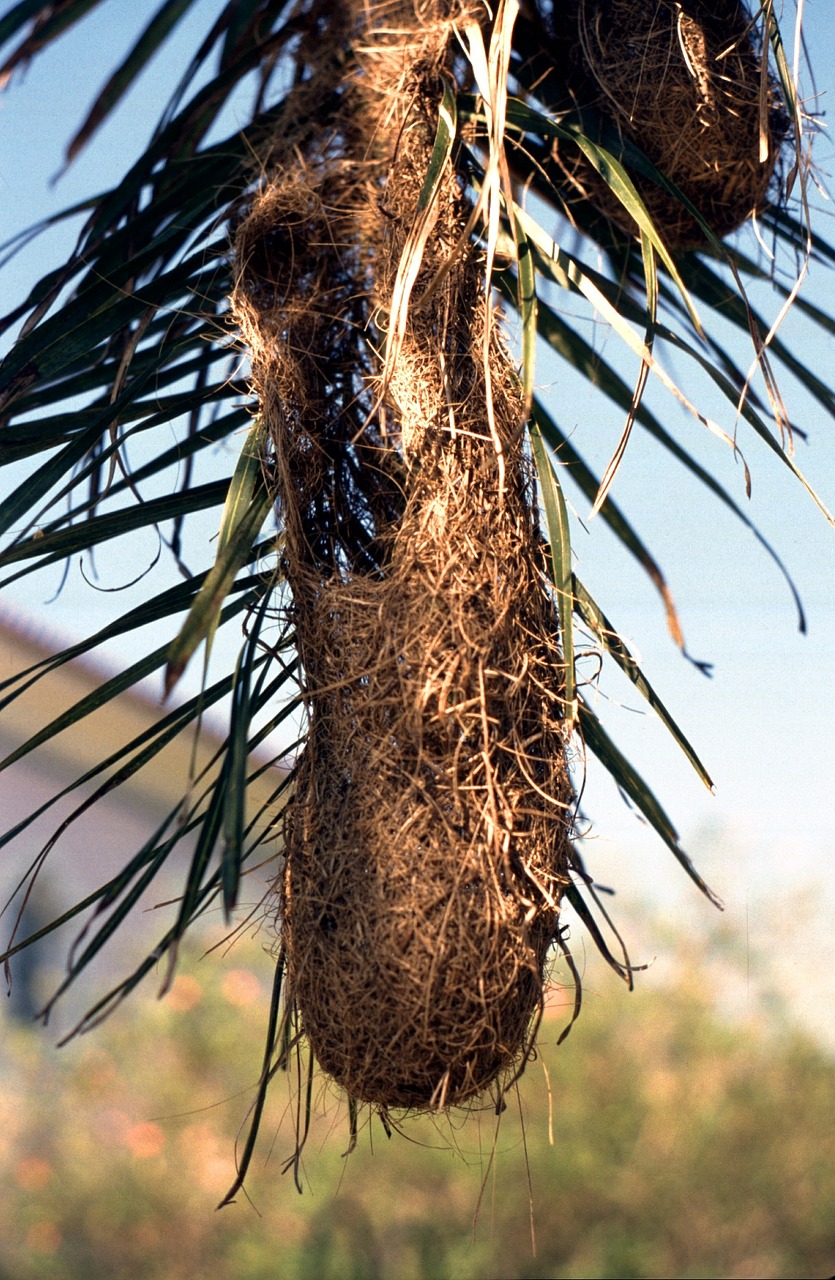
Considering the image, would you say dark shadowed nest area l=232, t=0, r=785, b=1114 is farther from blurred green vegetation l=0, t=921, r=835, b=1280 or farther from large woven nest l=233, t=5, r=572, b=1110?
blurred green vegetation l=0, t=921, r=835, b=1280

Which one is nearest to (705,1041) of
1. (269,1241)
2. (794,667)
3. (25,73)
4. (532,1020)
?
(794,667)

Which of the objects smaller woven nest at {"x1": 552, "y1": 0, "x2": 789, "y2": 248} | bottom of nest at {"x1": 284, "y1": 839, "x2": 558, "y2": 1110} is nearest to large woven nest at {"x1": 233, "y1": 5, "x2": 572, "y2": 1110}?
bottom of nest at {"x1": 284, "y1": 839, "x2": 558, "y2": 1110}

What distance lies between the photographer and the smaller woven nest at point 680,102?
731mm

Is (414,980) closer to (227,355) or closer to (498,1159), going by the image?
(227,355)

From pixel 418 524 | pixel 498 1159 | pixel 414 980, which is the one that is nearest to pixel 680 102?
pixel 418 524

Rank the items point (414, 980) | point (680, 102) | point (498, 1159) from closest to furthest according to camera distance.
Result: 1. point (414, 980)
2. point (680, 102)
3. point (498, 1159)

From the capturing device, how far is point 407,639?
60cm

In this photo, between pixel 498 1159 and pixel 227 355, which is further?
pixel 498 1159

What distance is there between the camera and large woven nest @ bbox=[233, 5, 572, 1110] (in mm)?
574

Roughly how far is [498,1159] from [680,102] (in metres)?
1.54

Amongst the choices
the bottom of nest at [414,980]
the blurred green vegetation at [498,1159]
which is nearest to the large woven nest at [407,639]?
the bottom of nest at [414,980]

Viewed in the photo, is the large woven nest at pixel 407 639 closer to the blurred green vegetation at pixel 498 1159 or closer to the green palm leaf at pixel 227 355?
the green palm leaf at pixel 227 355

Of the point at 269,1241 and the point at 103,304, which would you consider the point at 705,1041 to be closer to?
the point at 269,1241

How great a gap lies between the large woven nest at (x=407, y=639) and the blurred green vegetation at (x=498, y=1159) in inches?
40.2
